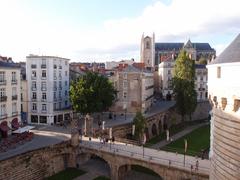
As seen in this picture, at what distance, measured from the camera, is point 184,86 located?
5500 centimetres

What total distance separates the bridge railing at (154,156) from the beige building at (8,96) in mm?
10677

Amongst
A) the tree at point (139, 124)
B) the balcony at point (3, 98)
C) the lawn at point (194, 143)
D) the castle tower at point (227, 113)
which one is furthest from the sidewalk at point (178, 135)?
the castle tower at point (227, 113)

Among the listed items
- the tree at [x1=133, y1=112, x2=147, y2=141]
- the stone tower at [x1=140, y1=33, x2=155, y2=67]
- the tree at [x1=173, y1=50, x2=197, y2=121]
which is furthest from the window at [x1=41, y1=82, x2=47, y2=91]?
the stone tower at [x1=140, y1=33, x2=155, y2=67]

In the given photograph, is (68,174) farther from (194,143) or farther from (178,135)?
(178,135)

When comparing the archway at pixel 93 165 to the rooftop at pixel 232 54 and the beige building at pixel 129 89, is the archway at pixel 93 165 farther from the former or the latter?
the rooftop at pixel 232 54

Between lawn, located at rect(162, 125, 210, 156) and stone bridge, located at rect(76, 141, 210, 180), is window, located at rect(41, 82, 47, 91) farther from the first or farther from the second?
lawn, located at rect(162, 125, 210, 156)

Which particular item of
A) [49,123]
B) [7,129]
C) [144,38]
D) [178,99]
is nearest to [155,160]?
[7,129]

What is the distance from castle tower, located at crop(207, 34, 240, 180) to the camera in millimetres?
10203

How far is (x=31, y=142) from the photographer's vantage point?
33.7 m

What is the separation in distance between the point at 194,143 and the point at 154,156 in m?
18.6

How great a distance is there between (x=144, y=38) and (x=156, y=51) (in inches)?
386

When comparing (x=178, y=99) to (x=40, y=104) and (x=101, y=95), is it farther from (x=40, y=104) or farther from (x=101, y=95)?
(x=40, y=104)

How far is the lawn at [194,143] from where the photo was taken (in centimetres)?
4022

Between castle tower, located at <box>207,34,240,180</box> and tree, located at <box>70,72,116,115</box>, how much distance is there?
32.4 m
